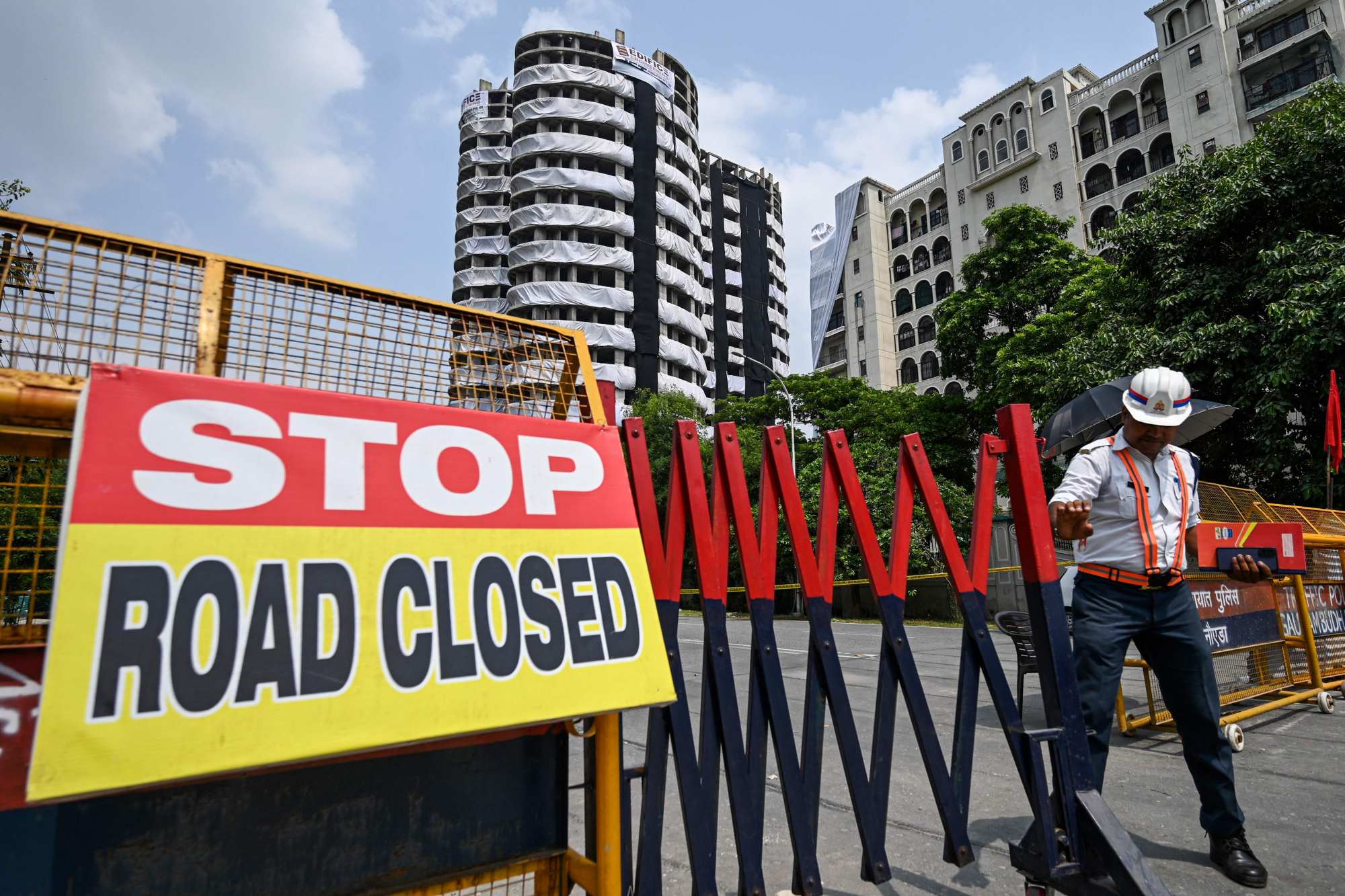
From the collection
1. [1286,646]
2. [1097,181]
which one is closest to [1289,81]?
[1097,181]

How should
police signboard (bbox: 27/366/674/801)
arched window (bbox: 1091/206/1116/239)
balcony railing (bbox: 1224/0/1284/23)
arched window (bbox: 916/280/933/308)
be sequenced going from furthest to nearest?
arched window (bbox: 916/280/933/308)
arched window (bbox: 1091/206/1116/239)
balcony railing (bbox: 1224/0/1284/23)
police signboard (bbox: 27/366/674/801)

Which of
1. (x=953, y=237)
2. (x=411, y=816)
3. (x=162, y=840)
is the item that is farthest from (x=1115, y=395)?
(x=953, y=237)

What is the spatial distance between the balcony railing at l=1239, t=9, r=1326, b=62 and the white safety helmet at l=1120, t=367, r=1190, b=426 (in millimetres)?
41731

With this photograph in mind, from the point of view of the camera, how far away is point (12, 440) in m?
1.72

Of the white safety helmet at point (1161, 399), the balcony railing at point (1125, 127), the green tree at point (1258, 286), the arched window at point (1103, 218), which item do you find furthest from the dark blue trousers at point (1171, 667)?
the balcony railing at point (1125, 127)

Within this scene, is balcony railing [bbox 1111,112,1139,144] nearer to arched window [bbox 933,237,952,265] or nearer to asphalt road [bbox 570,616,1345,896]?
arched window [bbox 933,237,952,265]

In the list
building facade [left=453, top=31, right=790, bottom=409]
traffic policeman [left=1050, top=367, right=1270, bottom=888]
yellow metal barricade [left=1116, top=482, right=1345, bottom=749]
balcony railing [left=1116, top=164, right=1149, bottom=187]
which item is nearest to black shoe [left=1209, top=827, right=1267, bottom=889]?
traffic policeman [left=1050, top=367, right=1270, bottom=888]

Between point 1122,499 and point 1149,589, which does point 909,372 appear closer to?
point 1122,499

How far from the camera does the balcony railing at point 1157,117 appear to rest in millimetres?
37125

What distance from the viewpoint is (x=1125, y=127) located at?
127ft

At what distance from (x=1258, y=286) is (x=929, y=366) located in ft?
115

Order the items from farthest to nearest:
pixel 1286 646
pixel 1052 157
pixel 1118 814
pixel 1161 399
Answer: pixel 1052 157 < pixel 1286 646 < pixel 1118 814 < pixel 1161 399

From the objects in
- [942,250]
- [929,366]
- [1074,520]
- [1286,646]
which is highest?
[942,250]

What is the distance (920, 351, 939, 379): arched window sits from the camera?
152 ft
